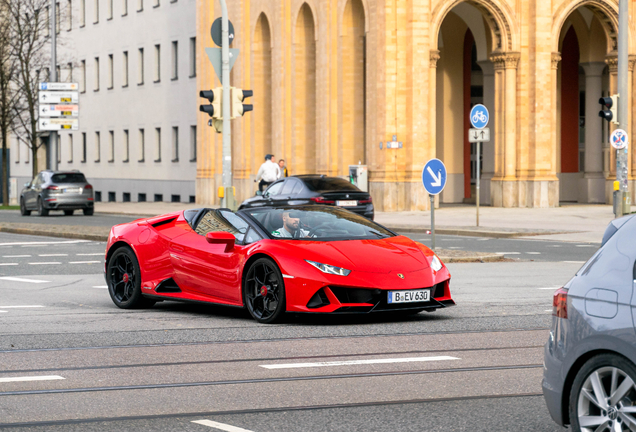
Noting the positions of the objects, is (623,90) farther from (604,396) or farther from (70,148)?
(70,148)

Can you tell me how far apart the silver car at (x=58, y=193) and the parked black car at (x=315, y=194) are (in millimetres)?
14362

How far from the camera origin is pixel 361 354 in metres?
8.74

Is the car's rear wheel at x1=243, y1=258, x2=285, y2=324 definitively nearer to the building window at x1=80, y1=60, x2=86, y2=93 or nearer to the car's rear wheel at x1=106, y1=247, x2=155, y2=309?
the car's rear wheel at x1=106, y1=247, x2=155, y2=309

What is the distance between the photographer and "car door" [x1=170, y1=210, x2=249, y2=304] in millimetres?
11008

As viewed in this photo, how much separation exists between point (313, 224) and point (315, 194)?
53.6 ft

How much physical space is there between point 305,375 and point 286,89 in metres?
38.8

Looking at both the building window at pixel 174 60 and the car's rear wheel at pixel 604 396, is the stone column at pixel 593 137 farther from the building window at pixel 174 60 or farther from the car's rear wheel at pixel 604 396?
the car's rear wheel at pixel 604 396

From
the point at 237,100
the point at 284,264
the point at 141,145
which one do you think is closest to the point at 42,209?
the point at 237,100

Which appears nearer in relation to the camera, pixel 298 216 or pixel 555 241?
pixel 298 216

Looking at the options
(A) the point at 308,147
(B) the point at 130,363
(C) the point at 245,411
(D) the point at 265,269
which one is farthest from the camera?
(A) the point at 308,147

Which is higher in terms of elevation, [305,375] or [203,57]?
[203,57]

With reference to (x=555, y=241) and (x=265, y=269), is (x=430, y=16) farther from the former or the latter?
(x=265, y=269)

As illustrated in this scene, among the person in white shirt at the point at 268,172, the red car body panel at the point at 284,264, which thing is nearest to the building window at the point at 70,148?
the person in white shirt at the point at 268,172

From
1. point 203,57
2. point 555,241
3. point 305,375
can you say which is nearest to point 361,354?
point 305,375
